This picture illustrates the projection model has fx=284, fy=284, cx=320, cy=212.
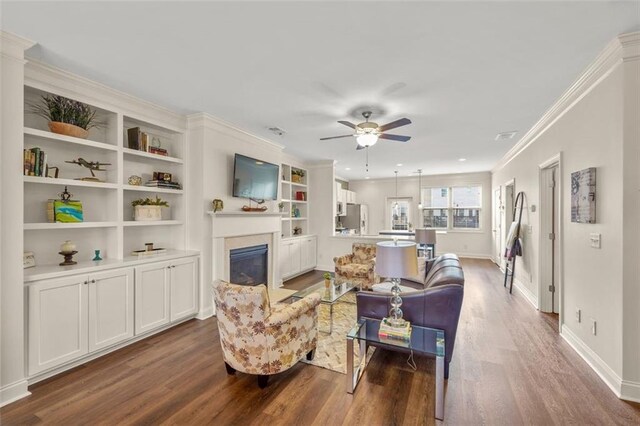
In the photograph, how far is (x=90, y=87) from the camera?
9.38 feet

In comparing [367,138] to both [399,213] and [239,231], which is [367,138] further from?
[399,213]

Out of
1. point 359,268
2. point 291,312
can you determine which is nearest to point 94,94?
point 291,312

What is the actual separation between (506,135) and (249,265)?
470cm

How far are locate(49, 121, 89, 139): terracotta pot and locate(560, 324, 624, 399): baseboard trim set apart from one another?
17.0 ft

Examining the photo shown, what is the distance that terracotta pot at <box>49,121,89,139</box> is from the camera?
265 cm

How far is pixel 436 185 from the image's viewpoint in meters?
9.19

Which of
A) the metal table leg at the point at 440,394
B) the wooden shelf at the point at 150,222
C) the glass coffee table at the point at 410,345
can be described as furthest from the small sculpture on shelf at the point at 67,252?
the metal table leg at the point at 440,394

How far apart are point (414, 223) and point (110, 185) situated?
8.49 m

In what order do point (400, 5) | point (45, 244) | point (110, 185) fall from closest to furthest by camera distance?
point (400, 5)
point (45, 244)
point (110, 185)

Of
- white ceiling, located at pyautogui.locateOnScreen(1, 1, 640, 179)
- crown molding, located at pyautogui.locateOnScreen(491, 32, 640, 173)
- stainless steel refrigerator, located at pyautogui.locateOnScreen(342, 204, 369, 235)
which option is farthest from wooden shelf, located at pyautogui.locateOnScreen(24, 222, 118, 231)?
stainless steel refrigerator, located at pyautogui.locateOnScreen(342, 204, 369, 235)

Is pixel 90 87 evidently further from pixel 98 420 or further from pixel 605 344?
pixel 605 344

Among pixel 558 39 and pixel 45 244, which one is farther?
pixel 45 244

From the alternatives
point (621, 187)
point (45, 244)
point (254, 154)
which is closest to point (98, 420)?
point (45, 244)

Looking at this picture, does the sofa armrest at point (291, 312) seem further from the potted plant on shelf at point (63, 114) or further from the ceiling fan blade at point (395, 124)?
the potted plant on shelf at point (63, 114)
